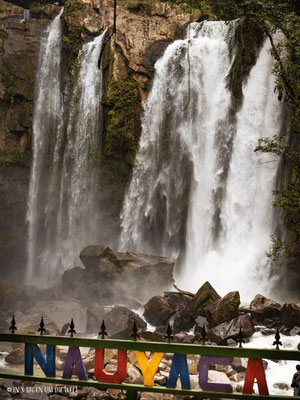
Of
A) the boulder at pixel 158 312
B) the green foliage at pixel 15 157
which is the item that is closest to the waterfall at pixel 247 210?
the boulder at pixel 158 312

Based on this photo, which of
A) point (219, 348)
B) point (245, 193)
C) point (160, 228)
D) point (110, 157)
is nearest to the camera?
point (219, 348)

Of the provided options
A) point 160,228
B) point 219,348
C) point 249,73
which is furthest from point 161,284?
point 219,348

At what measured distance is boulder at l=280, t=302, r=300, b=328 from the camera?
1243 centimetres

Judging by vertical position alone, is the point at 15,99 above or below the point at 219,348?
above

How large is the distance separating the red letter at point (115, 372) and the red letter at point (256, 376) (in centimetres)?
150

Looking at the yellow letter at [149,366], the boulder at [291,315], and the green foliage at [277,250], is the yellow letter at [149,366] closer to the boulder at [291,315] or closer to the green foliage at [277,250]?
the green foliage at [277,250]

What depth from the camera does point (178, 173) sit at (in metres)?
22.4

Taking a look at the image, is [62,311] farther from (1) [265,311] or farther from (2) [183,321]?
(1) [265,311]

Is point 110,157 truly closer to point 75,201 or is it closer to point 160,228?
point 75,201

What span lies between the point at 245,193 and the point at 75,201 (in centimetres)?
1012

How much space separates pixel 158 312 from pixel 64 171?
13091mm

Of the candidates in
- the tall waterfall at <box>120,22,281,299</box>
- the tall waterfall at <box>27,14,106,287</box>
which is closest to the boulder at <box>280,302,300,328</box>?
the tall waterfall at <box>120,22,281,299</box>

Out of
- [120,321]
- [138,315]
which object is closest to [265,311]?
[138,315]

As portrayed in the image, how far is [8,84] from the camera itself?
78.5 ft
